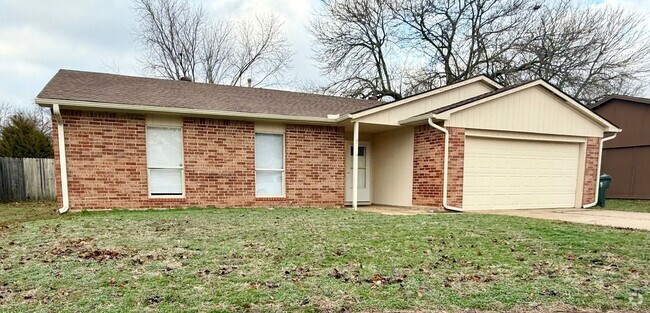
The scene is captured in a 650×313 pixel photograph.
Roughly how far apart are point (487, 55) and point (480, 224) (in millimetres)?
15848

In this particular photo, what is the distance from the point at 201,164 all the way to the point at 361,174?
195 inches

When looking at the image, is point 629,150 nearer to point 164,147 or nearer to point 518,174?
point 518,174

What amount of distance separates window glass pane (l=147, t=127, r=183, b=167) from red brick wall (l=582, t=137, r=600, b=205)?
11341 millimetres

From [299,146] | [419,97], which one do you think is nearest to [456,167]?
[419,97]

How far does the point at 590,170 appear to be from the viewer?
9430mm

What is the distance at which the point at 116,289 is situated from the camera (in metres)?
2.75

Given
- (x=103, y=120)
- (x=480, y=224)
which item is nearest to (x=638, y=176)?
(x=480, y=224)

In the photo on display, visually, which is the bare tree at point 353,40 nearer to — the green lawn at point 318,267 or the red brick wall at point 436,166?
the red brick wall at point 436,166

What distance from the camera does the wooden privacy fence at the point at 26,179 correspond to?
10938 millimetres

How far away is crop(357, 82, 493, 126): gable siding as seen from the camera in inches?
342

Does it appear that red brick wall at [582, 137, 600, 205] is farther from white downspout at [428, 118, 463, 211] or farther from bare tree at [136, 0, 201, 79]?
bare tree at [136, 0, 201, 79]

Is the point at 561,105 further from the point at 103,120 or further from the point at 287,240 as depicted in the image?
the point at 103,120

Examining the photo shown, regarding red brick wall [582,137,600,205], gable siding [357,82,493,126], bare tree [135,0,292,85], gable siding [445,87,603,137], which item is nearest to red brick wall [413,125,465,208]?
gable siding [445,87,603,137]

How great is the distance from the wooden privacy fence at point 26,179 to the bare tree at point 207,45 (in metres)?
10.6
